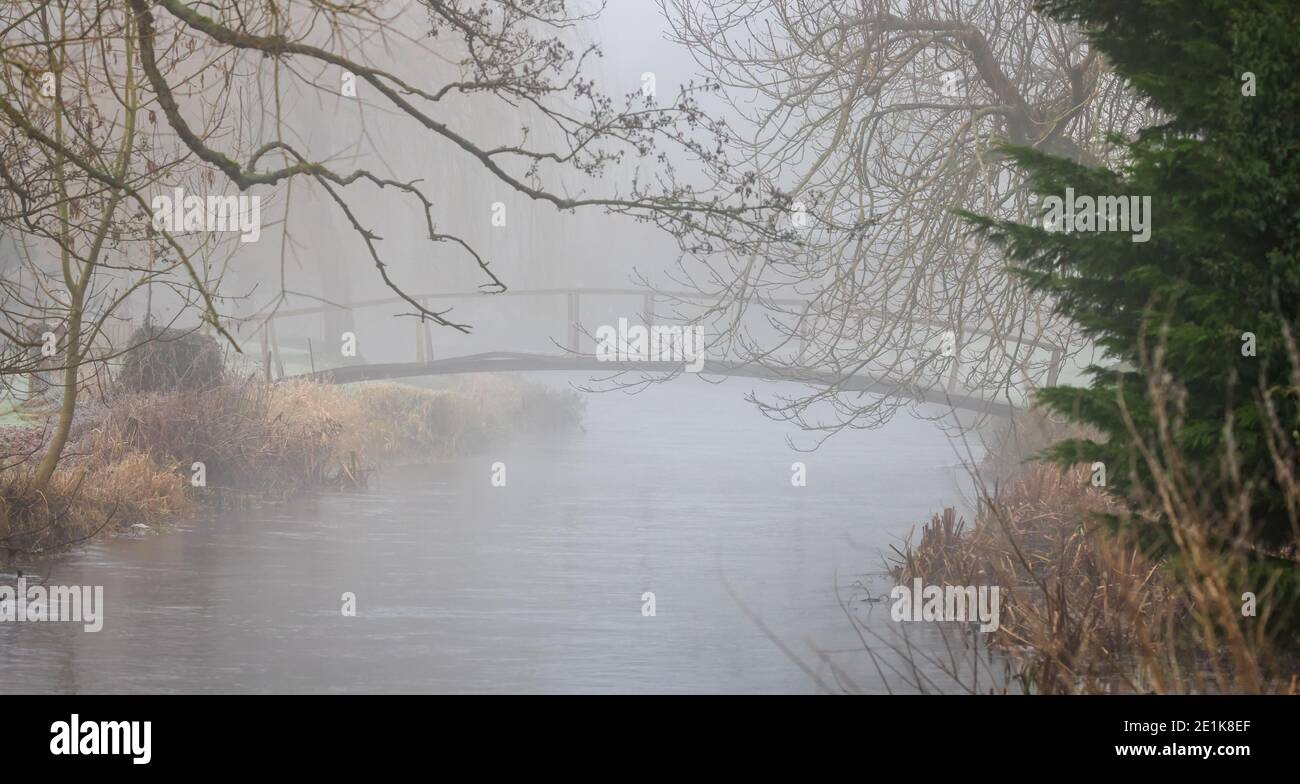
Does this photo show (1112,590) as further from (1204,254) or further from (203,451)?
(203,451)

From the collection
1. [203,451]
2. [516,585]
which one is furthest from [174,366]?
[516,585]

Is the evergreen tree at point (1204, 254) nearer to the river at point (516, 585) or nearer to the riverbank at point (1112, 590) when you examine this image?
the riverbank at point (1112, 590)

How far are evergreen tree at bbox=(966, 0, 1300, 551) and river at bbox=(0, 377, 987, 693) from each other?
168 cm

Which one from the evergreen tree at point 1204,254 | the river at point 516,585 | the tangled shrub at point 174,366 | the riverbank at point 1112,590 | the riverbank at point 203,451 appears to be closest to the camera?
the riverbank at point 1112,590

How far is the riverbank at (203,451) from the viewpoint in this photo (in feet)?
44.0

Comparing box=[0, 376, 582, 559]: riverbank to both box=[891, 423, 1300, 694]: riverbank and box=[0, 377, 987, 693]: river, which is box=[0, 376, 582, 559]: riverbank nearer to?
box=[0, 377, 987, 693]: river

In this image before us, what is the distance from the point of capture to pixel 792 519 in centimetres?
1816

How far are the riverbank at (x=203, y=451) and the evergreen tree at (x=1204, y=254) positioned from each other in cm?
775

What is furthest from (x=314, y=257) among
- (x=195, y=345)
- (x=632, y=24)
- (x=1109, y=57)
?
(x=632, y=24)

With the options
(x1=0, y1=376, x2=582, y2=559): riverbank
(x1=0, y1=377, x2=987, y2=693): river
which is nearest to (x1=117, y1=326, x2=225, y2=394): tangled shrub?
(x1=0, y1=376, x2=582, y2=559): riverbank

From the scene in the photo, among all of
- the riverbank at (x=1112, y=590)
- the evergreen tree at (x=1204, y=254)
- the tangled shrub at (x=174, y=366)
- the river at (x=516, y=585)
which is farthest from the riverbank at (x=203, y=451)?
the evergreen tree at (x=1204, y=254)

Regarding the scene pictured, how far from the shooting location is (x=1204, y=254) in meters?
6.69

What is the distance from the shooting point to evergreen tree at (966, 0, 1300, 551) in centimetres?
635

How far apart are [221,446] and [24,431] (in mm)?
2184
